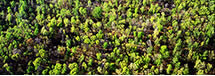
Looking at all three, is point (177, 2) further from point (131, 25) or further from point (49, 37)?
point (49, 37)

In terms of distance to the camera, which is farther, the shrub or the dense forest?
the shrub

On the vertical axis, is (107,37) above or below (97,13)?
below

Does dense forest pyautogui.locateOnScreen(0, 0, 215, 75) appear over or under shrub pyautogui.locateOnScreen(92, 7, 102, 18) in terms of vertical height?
under

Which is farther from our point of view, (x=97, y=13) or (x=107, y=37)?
(x=97, y=13)

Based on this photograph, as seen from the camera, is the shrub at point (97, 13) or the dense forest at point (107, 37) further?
the shrub at point (97, 13)

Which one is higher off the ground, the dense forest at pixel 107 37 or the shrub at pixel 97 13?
the shrub at pixel 97 13

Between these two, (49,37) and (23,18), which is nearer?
(49,37)

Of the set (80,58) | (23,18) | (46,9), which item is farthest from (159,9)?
(23,18)

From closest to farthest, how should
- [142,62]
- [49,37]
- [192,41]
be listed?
1. [142,62]
2. [192,41]
3. [49,37]
